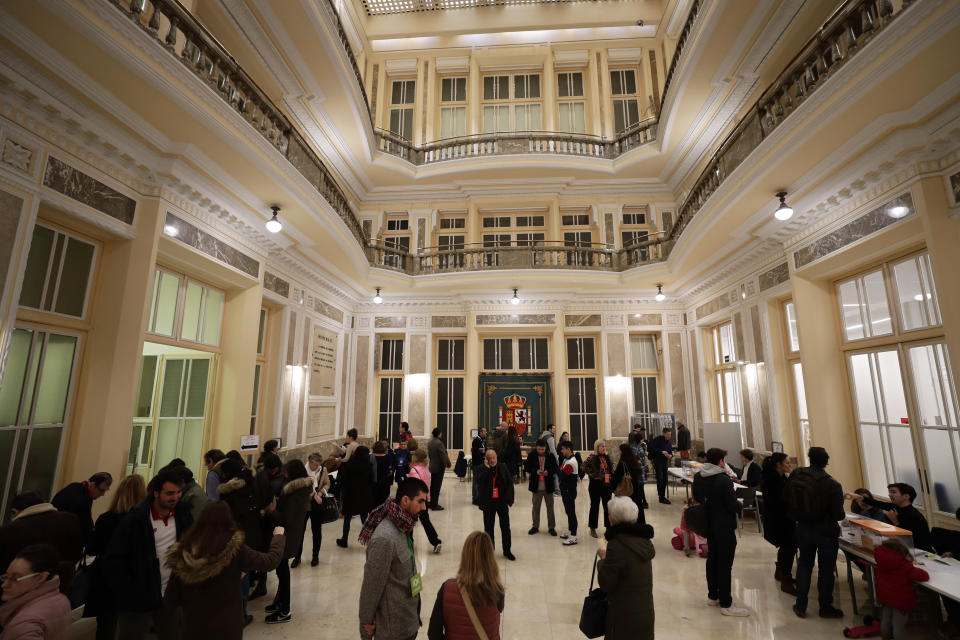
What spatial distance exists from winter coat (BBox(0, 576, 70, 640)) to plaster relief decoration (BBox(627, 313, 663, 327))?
11.5 metres

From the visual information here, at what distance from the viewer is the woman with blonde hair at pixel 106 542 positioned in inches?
111

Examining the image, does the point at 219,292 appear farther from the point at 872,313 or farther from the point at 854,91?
the point at 872,313

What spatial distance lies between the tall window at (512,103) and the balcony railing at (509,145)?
1411 millimetres

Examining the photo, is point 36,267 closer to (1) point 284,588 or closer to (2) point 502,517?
(1) point 284,588

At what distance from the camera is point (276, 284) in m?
8.09

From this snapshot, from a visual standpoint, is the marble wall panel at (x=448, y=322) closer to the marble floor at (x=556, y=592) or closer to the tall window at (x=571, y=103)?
the marble floor at (x=556, y=592)

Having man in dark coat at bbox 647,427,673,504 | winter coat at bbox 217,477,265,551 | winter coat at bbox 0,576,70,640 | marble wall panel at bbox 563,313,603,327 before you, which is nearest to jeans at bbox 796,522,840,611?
man in dark coat at bbox 647,427,673,504

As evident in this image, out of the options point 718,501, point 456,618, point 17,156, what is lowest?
point 456,618

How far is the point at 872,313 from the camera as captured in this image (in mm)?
5934

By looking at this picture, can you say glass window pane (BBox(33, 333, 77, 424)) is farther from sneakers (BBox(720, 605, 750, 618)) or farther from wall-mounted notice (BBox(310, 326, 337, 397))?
sneakers (BBox(720, 605, 750, 618))

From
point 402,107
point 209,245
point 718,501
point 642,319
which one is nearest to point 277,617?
point 718,501

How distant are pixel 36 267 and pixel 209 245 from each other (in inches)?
79.8

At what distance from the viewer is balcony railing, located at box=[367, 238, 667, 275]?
10.8 meters

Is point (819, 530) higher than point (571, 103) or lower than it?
lower
